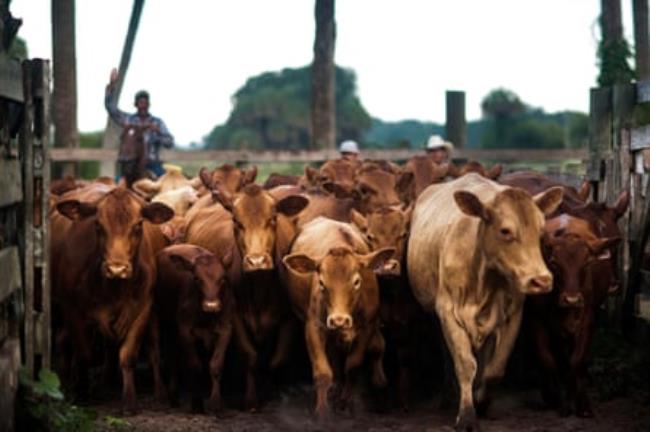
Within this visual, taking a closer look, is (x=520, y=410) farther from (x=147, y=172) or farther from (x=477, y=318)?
(x=147, y=172)

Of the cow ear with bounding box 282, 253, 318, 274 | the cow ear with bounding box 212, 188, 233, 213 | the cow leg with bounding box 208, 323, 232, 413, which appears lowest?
the cow leg with bounding box 208, 323, 232, 413

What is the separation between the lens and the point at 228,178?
14.3 metres

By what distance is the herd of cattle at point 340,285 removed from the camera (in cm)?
966

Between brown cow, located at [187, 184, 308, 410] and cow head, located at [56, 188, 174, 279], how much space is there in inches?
25.5

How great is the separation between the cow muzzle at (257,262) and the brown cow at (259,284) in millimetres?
24

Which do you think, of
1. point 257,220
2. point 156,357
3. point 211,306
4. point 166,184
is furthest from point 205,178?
point 211,306

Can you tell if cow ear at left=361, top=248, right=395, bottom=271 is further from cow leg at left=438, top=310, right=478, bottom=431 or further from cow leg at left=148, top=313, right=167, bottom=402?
cow leg at left=148, top=313, right=167, bottom=402

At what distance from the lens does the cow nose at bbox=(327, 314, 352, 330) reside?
30.9 ft

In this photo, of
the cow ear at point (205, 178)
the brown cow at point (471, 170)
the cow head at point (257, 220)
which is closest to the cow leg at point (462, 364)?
the cow head at point (257, 220)

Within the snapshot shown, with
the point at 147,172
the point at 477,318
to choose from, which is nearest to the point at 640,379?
the point at 477,318

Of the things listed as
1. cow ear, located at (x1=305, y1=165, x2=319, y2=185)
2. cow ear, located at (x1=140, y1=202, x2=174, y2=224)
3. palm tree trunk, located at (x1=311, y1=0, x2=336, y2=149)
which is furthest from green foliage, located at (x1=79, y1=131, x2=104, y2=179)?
cow ear, located at (x1=140, y1=202, x2=174, y2=224)

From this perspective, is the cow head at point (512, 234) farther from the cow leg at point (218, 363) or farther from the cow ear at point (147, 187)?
the cow ear at point (147, 187)

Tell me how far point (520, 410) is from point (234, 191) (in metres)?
4.68

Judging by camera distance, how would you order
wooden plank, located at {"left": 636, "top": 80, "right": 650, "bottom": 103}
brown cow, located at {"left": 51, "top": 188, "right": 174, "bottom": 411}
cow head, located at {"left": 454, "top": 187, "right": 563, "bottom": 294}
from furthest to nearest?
wooden plank, located at {"left": 636, "top": 80, "right": 650, "bottom": 103}, brown cow, located at {"left": 51, "top": 188, "right": 174, "bottom": 411}, cow head, located at {"left": 454, "top": 187, "right": 563, "bottom": 294}
